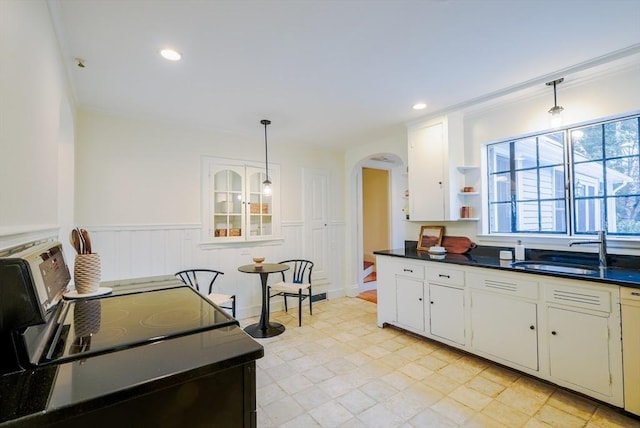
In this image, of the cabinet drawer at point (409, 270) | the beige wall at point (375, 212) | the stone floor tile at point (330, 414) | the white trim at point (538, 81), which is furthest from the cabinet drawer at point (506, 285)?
the beige wall at point (375, 212)

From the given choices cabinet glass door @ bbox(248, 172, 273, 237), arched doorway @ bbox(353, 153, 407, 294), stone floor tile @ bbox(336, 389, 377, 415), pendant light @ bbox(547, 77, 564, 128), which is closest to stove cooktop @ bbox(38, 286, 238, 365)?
stone floor tile @ bbox(336, 389, 377, 415)

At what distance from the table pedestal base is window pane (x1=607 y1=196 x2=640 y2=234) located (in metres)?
3.46

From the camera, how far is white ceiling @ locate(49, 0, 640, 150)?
1715 millimetres

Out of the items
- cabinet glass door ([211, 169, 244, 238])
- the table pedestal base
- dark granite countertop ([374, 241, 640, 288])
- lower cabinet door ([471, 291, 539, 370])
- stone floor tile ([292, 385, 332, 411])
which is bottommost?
stone floor tile ([292, 385, 332, 411])

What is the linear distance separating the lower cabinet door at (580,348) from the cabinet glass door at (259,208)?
333 cm

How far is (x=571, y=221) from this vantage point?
2.80 meters

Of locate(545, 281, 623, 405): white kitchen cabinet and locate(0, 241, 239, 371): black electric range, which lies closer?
locate(0, 241, 239, 371): black electric range

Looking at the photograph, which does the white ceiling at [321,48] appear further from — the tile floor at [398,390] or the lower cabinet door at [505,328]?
the tile floor at [398,390]

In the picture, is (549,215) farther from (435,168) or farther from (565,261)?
(435,168)

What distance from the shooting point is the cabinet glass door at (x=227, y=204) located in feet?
12.7

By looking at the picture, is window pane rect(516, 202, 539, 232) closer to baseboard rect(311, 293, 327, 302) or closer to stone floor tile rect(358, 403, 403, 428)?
stone floor tile rect(358, 403, 403, 428)

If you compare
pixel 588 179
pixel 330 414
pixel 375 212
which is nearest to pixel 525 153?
pixel 588 179

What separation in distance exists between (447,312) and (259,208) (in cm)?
273

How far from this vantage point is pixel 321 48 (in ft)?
6.82
